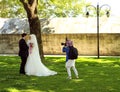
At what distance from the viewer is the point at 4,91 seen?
43.2ft

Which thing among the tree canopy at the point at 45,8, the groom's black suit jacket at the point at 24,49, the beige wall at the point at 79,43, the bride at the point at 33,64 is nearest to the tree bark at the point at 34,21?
the groom's black suit jacket at the point at 24,49

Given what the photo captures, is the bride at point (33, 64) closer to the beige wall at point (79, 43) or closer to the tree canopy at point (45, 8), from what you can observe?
the beige wall at point (79, 43)

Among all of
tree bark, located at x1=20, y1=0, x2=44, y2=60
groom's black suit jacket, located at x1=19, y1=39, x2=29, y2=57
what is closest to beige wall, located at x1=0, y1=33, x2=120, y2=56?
tree bark, located at x1=20, y1=0, x2=44, y2=60

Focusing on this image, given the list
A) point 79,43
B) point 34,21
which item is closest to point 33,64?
point 34,21

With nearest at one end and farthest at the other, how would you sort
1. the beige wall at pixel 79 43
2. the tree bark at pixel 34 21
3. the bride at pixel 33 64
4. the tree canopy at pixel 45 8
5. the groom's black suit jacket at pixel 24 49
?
the bride at pixel 33 64
the groom's black suit jacket at pixel 24 49
the tree bark at pixel 34 21
the beige wall at pixel 79 43
the tree canopy at pixel 45 8

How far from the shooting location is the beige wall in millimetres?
43781

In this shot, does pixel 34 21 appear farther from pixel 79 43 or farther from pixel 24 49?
pixel 79 43

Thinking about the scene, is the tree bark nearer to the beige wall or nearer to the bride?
the bride

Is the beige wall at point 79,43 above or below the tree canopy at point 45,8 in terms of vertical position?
below

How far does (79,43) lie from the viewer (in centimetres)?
4459

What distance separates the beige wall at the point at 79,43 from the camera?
43781mm

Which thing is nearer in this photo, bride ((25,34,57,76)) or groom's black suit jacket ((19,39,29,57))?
bride ((25,34,57,76))

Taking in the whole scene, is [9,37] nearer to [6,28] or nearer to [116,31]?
[6,28]

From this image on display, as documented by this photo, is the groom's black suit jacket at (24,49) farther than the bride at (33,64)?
Yes
